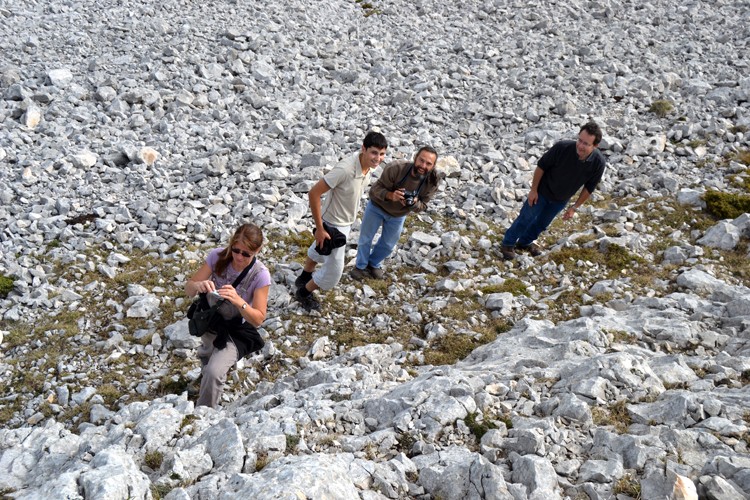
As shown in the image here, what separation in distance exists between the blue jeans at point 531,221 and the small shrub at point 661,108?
330 inches

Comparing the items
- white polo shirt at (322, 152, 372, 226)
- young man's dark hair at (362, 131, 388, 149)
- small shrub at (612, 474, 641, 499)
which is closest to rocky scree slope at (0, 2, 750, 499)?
small shrub at (612, 474, 641, 499)

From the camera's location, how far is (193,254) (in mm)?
10359

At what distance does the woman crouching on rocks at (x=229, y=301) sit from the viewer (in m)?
5.87

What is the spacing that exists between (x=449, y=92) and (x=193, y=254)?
1095 cm

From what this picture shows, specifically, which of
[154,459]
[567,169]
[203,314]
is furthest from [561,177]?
[154,459]

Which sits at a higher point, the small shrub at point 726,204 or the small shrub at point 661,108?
Result: the small shrub at point 661,108

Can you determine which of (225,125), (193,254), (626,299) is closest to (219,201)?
(193,254)

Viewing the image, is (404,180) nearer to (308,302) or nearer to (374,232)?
(374,232)

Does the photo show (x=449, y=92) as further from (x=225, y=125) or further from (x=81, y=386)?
(x=81, y=386)

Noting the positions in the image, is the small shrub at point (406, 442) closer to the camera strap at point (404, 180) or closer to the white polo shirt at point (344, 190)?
the white polo shirt at point (344, 190)

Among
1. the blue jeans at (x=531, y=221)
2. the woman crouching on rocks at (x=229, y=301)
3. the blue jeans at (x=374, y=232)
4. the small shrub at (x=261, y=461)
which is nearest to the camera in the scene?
the small shrub at (x=261, y=461)

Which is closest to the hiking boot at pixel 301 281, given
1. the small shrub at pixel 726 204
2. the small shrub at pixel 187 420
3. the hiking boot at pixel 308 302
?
the hiking boot at pixel 308 302

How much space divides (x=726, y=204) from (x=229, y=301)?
11367 millimetres

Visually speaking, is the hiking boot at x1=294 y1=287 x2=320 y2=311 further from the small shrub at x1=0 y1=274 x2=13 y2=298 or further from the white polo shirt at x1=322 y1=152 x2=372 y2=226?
the small shrub at x1=0 y1=274 x2=13 y2=298
